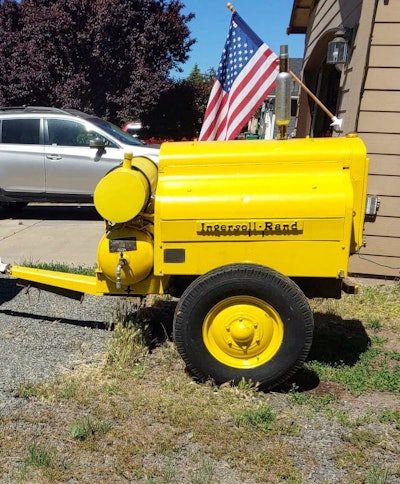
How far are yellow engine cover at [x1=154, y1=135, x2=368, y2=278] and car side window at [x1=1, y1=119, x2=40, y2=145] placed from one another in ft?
19.2

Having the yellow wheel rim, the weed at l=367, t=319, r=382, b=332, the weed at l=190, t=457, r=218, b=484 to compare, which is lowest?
the weed at l=190, t=457, r=218, b=484

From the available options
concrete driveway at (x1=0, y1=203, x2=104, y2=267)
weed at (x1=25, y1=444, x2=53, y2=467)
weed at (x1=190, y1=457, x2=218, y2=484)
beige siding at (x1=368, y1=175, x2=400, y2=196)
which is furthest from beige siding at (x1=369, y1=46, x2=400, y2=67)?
weed at (x1=25, y1=444, x2=53, y2=467)

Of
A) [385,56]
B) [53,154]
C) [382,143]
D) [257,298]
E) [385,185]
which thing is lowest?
[257,298]

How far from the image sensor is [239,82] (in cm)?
546

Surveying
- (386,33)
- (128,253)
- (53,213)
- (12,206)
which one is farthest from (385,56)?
(12,206)

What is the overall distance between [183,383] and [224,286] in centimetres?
71

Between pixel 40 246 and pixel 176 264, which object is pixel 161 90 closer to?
pixel 40 246

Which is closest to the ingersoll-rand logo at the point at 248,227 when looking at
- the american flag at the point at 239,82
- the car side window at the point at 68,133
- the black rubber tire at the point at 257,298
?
the black rubber tire at the point at 257,298

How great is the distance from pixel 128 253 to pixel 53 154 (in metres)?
5.55

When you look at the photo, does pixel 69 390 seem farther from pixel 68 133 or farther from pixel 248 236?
pixel 68 133

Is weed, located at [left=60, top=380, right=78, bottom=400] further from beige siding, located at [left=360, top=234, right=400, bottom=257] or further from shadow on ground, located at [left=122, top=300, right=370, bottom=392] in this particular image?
beige siding, located at [left=360, top=234, right=400, bottom=257]

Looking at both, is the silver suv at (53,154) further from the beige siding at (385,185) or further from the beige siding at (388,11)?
the beige siding at (388,11)

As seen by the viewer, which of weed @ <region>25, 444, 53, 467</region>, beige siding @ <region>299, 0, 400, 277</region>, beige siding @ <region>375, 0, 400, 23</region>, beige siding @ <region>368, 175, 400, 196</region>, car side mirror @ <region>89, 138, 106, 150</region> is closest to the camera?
weed @ <region>25, 444, 53, 467</region>

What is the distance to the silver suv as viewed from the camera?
8398 millimetres
